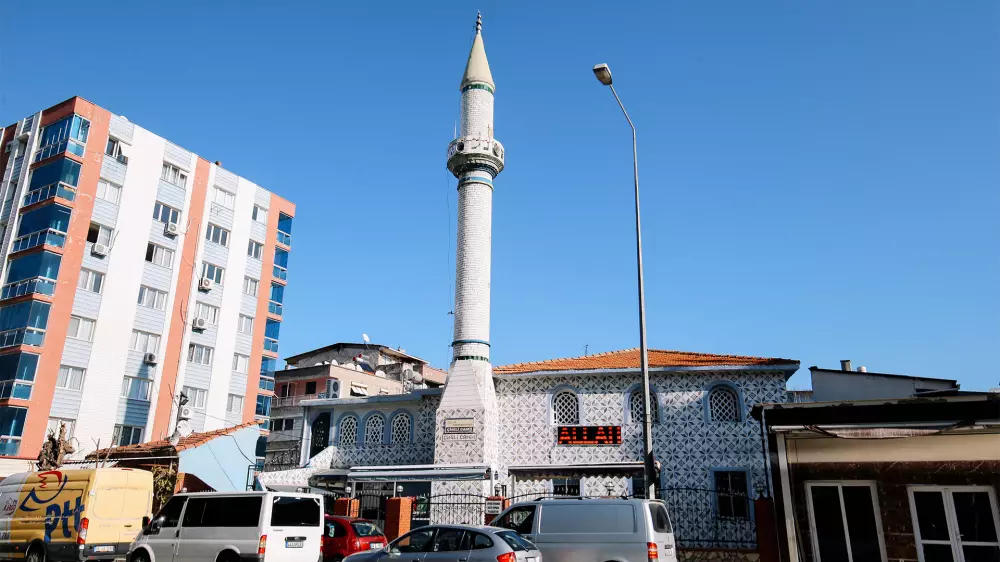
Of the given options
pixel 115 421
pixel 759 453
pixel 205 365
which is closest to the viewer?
pixel 759 453

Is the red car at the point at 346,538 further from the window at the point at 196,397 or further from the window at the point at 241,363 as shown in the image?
the window at the point at 241,363

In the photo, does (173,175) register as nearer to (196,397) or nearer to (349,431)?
(196,397)

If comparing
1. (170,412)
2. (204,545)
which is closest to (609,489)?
(204,545)

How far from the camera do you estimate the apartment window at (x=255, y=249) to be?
1555 inches

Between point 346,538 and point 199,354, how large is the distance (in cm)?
2315

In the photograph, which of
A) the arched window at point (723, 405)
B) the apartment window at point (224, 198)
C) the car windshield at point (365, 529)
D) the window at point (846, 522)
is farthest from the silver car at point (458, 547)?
the apartment window at point (224, 198)

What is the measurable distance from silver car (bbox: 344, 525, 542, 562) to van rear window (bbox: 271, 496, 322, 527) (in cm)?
180

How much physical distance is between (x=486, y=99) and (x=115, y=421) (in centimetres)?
2186

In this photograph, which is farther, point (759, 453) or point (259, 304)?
point (259, 304)

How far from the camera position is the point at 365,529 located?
55.4 ft

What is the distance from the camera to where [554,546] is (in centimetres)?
1248

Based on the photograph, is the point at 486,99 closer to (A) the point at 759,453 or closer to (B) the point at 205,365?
(A) the point at 759,453

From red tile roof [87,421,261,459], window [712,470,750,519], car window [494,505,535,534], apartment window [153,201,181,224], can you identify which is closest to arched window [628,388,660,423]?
window [712,470,750,519]

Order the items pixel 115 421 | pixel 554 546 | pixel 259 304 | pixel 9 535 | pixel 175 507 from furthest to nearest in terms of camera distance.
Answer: pixel 259 304 → pixel 115 421 → pixel 9 535 → pixel 175 507 → pixel 554 546
